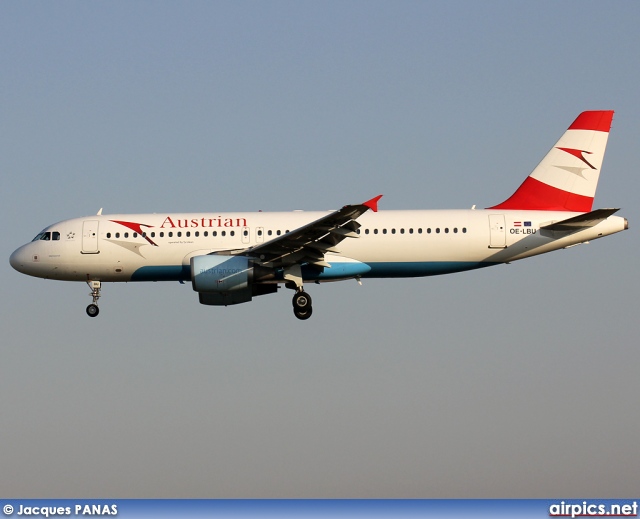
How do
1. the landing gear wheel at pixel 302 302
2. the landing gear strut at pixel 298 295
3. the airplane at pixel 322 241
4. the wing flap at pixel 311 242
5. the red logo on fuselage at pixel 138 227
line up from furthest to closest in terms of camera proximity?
1. the red logo on fuselage at pixel 138 227
2. the landing gear wheel at pixel 302 302
3. the landing gear strut at pixel 298 295
4. the airplane at pixel 322 241
5. the wing flap at pixel 311 242

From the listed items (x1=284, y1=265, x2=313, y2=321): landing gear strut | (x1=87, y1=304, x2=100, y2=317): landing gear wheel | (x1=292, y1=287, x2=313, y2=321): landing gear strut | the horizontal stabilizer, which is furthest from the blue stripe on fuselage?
(x1=87, y1=304, x2=100, y2=317): landing gear wheel

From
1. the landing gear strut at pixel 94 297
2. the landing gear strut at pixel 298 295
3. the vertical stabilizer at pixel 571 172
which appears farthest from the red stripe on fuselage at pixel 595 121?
the landing gear strut at pixel 94 297

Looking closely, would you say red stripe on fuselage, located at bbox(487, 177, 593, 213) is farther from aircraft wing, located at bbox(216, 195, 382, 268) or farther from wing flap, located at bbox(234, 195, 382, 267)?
aircraft wing, located at bbox(216, 195, 382, 268)

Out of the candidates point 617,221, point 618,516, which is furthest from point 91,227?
point 618,516

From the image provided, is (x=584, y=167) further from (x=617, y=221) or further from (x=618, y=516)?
(x=618, y=516)

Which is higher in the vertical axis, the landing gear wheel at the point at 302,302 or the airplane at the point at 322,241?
the airplane at the point at 322,241

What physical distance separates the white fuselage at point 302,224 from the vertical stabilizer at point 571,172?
3.25ft

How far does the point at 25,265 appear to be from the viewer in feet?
154

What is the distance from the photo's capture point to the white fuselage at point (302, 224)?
4384 centimetres

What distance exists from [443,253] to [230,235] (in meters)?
7.98

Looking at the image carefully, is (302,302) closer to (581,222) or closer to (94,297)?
(94,297)

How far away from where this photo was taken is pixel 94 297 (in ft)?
152

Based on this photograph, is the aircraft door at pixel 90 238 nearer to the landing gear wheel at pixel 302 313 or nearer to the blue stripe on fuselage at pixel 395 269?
the blue stripe on fuselage at pixel 395 269

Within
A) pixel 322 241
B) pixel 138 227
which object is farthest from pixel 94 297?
→ pixel 322 241
